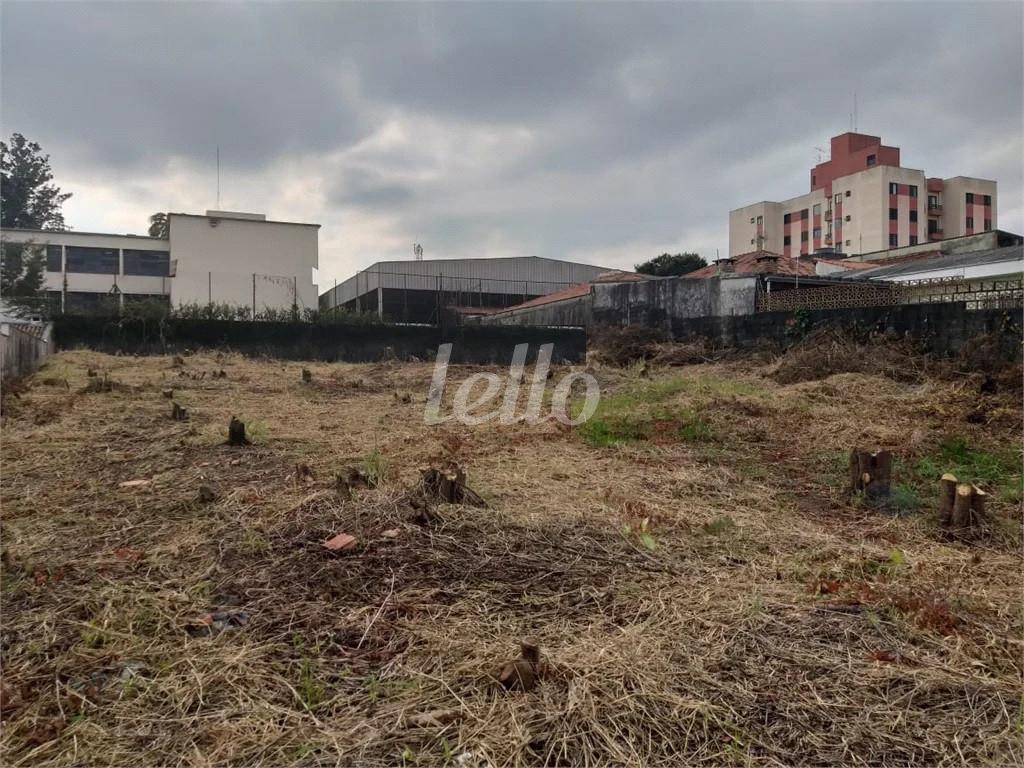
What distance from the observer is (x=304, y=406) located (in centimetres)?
790

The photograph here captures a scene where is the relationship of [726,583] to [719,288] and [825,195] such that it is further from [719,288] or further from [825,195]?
[825,195]

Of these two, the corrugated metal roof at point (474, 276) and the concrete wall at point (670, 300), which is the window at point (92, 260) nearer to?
the corrugated metal roof at point (474, 276)

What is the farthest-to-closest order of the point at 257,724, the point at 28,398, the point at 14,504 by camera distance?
the point at 28,398, the point at 14,504, the point at 257,724

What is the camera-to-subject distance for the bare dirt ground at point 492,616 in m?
1.71

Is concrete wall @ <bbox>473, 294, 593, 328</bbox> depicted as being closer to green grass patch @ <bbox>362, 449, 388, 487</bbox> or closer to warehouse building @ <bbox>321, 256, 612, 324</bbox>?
warehouse building @ <bbox>321, 256, 612, 324</bbox>

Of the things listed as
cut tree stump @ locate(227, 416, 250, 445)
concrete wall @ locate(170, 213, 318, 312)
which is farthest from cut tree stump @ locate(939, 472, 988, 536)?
concrete wall @ locate(170, 213, 318, 312)

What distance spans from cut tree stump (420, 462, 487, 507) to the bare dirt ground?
0.19 meters

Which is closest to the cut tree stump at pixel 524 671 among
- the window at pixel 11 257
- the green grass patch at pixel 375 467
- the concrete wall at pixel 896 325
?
the green grass patch at pixel 375 467

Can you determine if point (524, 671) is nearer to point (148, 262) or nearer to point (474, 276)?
point (474, 276)

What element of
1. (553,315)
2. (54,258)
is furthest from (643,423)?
(54,258)

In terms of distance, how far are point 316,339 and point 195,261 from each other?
13.9 meters

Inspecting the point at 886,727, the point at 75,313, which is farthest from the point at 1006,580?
the point at 75,313

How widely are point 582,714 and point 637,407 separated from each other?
6315 millimetres

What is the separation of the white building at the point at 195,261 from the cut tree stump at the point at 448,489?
22.7 meters
